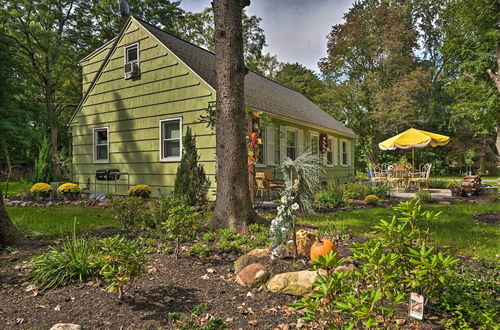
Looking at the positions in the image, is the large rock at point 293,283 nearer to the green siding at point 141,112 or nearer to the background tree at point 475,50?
the green siding at point 141,112

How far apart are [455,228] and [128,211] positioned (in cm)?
584

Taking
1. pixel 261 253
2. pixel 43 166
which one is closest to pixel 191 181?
pixel 261 253

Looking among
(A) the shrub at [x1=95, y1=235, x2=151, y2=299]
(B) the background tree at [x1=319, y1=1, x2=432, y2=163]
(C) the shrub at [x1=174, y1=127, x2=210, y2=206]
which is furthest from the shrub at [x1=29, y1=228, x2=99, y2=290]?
(B) the background tree at [x1=319, y1=1, x2=432, y2=163]

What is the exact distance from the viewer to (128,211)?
5.18 metres

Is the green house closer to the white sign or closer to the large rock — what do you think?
the large rock

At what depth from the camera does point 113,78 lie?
37.0ft

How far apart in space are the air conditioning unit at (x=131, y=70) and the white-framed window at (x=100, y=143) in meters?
2.38

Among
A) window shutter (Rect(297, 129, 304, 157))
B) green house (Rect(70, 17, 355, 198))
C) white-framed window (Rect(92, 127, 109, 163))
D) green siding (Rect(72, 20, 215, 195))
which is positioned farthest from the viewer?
window shutter (Rect(297, 129, 304, 157))

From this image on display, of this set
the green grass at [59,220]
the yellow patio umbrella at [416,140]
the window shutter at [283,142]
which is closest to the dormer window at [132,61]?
the green grass at [59,220]

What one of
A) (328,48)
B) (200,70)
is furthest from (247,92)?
(328,48)

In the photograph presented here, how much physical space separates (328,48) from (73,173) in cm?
1988

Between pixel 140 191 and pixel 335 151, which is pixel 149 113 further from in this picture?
pixel 335 151

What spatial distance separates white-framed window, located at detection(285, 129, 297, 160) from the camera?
1238cm

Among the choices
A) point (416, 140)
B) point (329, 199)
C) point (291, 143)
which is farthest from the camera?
point (291, 143)
